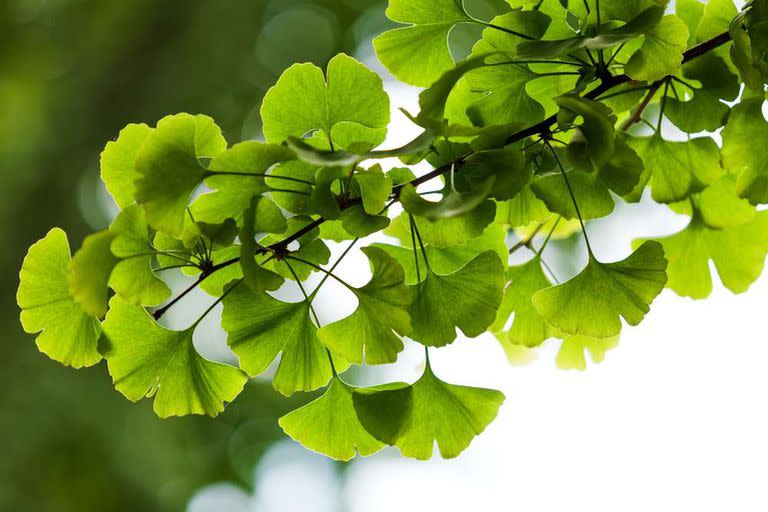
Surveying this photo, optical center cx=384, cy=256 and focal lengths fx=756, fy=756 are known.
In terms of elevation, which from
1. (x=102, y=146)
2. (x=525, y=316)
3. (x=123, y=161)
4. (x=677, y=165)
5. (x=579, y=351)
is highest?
(x=123, y=161)

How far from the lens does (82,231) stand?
2168mm

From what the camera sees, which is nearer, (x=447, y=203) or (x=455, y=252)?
(x=447, y=203)

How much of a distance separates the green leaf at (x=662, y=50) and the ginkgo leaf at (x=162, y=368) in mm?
294

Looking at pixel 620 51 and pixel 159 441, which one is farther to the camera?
pixel 159 441

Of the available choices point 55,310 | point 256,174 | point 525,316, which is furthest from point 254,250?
point 525,316

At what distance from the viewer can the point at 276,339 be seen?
1.50ft

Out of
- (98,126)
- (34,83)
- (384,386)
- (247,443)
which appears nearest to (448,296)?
(384,386)

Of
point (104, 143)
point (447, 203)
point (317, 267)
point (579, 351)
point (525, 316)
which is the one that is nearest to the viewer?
point (447, 203)

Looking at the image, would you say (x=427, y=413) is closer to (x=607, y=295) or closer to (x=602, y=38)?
(x=607, y=295)

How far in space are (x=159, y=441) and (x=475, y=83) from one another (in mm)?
2079

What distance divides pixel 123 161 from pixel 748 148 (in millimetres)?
370


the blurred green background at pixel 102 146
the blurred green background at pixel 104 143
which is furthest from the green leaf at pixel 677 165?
the blurred green background at pixel 104 143

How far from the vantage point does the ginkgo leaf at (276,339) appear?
44 cm

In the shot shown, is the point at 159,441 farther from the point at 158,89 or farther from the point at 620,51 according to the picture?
the point at 620,51
